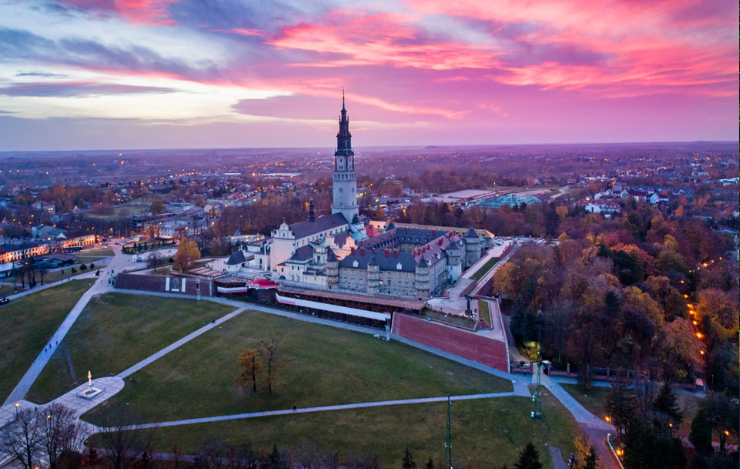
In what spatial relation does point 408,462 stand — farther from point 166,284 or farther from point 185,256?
point 185,256

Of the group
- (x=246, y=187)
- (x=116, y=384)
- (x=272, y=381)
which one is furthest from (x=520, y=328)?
(x=246, y=187)

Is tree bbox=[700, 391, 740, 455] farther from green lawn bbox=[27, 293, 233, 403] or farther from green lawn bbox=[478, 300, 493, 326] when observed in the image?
green lawn bbox=[27, 293, 233, 403]

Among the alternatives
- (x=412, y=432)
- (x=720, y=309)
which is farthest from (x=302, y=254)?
(x=720, y=309)

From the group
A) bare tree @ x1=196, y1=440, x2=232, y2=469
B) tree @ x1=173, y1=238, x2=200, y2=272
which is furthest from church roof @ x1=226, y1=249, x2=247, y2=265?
bare tree @ x1=196, y1=440, x2=232, y2=469

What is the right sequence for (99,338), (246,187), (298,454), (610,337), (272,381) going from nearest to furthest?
(298,454), (272,381), (610,337), (99,338), (246,187)

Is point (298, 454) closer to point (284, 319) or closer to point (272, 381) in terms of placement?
point (272, 381)
